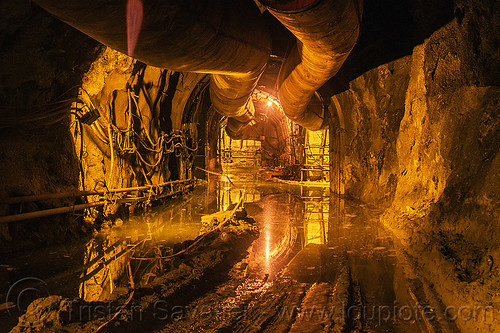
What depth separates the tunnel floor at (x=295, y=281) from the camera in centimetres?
274

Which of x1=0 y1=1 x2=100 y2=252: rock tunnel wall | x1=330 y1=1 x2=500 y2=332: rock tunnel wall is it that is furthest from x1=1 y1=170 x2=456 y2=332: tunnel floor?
x1=0 y1=1 x2=100 y2=252: rock tunnel wall

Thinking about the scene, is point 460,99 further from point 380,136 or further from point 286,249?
point 380,136

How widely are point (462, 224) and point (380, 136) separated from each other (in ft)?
15.7

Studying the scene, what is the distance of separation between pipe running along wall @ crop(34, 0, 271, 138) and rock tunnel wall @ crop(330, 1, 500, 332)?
285 cm

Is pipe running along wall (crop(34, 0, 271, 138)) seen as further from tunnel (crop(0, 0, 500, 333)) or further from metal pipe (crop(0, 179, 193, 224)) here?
metal pipe (crop(0, 179, 193, 224))

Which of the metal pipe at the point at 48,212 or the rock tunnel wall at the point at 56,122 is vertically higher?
the rock tunnel wall at the point at 56,122

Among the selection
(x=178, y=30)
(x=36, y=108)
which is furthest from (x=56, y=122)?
(x=178, y=30)

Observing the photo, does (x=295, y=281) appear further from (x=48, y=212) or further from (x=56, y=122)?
(x=56, y=122)

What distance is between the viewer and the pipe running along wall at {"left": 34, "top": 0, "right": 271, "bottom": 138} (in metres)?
3.10

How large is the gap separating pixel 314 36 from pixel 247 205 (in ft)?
16.8

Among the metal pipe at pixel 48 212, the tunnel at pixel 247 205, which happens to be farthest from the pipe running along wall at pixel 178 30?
the metal pipe at pixel 48 212

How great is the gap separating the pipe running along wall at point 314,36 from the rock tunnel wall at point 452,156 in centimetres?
136

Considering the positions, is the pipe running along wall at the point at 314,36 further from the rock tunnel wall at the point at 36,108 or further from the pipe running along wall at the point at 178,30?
the rock tunnel wall at the point at 36,108

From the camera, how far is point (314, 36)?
4.40 metres
